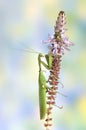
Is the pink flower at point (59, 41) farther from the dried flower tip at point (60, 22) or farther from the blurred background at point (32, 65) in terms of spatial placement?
the blurred background at point (32, 65)

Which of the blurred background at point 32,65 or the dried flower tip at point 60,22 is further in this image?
the blurred background at point 32,65

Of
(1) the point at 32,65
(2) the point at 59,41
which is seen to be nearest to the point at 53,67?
(2) the point at 59,41

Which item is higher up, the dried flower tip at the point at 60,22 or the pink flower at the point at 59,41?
the dried flower tip at the point at 60,22

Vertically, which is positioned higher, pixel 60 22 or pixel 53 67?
pixel 60 22

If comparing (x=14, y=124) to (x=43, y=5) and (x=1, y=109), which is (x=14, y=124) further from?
(x=43, y=5)

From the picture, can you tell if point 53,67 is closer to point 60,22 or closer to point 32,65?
point 60,22

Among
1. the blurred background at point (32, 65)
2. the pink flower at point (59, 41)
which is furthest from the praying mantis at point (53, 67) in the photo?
the blurred background at point (32, 65)

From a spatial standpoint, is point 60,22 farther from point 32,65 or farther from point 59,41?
point 32,65

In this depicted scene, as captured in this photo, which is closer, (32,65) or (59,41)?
(59,41)

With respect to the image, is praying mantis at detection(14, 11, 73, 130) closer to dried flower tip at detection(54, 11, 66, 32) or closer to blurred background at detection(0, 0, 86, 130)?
dried flower tip at detection(54, 11, 66, 32)
